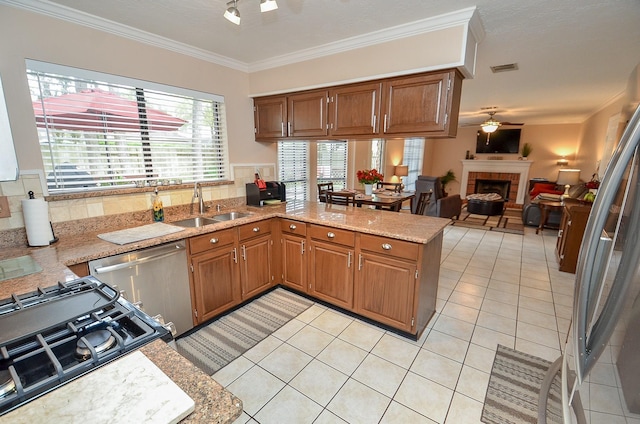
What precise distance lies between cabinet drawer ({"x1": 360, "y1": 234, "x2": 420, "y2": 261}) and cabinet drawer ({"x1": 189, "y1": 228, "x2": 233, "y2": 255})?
3.82 feet

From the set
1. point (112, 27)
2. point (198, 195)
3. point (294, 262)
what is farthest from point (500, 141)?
point (112, 27)

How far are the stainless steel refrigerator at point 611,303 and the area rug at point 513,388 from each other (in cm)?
55

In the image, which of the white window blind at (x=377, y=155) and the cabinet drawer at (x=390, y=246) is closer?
the cabinet drawer at (x=390, y=246)

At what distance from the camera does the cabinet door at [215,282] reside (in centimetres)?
230

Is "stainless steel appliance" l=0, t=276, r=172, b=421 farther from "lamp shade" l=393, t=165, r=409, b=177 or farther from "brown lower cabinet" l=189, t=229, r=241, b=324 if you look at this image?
"lamp shade" l=393, t=165, r=409, b=177

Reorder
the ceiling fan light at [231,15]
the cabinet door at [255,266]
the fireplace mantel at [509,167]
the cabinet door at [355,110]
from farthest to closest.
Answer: the fireplace mantel at [509,167] < the cabinet door at [255,266] < the cabinet door at [355,110] < the ceiling fan light at [231,15]

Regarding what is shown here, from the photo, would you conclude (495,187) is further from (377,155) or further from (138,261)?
(138,261)

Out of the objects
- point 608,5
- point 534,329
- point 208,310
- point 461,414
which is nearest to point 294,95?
point 208,310

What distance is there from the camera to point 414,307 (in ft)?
7.13

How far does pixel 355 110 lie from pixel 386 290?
1.66m

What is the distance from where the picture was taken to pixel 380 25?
2.23 metres

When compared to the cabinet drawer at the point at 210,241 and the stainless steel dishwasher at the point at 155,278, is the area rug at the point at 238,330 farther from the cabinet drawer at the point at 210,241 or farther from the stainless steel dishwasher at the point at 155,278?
the cabinet drawer at the point at 210,241

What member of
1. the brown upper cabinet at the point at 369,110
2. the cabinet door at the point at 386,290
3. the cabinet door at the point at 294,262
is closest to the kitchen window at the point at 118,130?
the brown upper cabinet at the point at 369,110

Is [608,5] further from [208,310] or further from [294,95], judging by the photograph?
[208,310]
